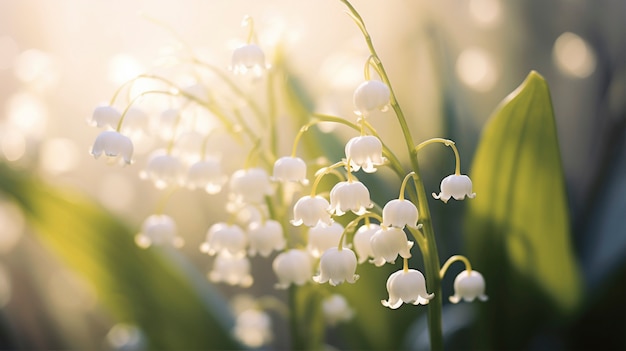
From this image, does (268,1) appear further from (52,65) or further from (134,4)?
(52,65)

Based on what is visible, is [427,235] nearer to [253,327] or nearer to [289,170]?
[289,170]

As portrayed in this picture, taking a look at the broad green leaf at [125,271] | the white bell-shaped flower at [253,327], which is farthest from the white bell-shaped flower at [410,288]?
the broad green leaf at [125,271]

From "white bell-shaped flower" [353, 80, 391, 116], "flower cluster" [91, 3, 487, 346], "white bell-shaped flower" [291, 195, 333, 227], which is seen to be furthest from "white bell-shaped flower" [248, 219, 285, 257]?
"white bell-shaped flower" [353, 80, 391, 116]

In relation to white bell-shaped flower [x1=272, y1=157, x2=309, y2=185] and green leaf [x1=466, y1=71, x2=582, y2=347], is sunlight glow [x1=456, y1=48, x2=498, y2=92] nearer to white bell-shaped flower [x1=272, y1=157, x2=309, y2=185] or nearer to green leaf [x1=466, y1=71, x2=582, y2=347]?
green leaf [x1=466, y1=71, x2=582, y2=347]

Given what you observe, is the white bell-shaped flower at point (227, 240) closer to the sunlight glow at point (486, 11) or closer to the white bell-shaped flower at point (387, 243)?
the white bell-shaped flower at point (387, 243)

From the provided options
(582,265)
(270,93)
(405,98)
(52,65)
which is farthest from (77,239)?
(582,265)

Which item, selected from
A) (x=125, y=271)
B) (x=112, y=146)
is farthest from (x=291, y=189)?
(x=125, y=271)
